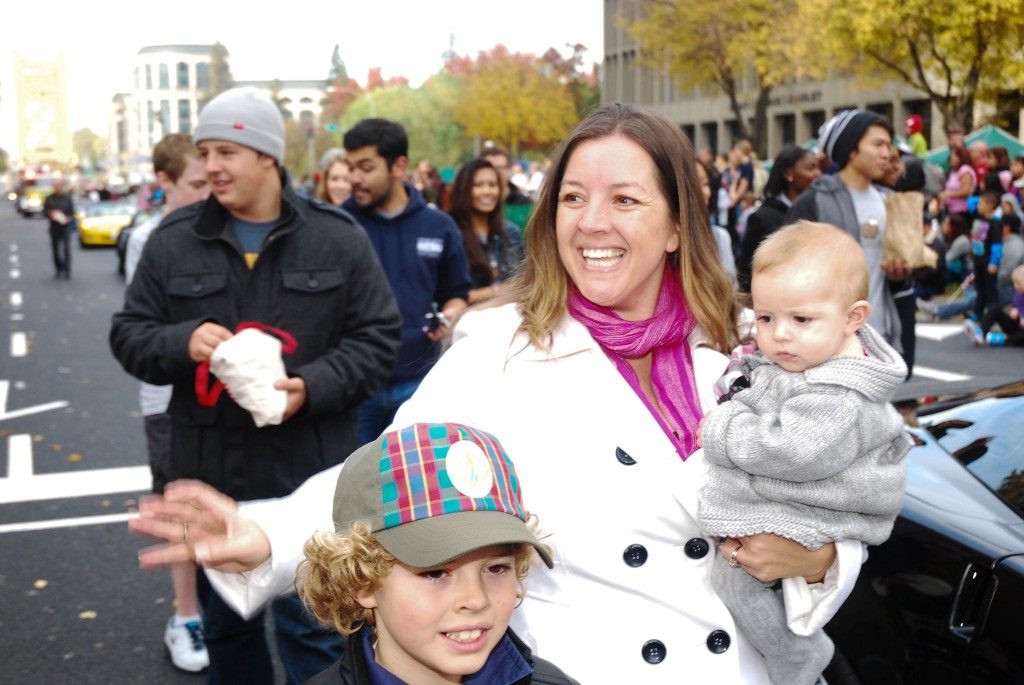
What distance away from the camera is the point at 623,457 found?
7.87 feet

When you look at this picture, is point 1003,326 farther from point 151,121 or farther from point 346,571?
point 151,121

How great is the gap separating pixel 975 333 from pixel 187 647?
36.5 feet

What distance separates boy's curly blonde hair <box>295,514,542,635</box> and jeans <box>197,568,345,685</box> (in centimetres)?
158

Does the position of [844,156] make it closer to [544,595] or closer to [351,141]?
[351,141]

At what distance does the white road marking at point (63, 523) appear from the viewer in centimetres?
709

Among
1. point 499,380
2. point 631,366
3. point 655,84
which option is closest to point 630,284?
point 631,366

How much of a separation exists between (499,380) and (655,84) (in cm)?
6566

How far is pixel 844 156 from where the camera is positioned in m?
6.23

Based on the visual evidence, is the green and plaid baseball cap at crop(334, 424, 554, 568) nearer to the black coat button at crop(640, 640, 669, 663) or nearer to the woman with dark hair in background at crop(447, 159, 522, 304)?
the black coat button at crop(640, 640, 669, 663)

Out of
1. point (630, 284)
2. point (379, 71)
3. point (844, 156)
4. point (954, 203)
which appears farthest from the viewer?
point (379, 71)

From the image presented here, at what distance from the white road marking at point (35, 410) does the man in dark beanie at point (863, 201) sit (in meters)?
7.61

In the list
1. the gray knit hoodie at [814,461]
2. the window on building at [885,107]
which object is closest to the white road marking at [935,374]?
the gray knit hoodie at [814,461]

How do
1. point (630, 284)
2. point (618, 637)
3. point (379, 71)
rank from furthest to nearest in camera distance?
point (379, 71)
point (630, 284)
point (618, 637)

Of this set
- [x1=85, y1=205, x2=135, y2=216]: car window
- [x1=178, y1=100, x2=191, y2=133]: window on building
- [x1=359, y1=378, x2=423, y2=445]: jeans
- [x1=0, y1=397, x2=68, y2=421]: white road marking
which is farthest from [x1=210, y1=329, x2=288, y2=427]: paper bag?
[x1=178, y1=100, x2=191, y2=133]: window on building
